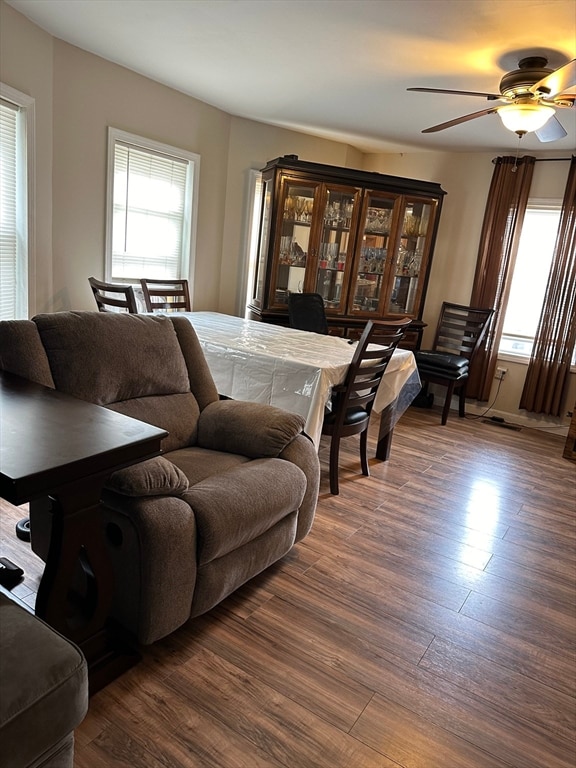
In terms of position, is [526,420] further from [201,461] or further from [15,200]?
[15,200]

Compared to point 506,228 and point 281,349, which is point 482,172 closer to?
point 506,228

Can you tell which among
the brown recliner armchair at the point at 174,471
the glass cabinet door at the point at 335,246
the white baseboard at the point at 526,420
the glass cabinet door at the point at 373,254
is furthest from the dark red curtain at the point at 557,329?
the brown recliner armchair at the point at 174,471

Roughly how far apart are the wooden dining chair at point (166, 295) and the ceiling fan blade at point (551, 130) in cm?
276

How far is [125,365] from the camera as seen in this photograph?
2.04 meters

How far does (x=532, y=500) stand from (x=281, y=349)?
6.00 feet

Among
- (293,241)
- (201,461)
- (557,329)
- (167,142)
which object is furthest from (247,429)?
(557,329)

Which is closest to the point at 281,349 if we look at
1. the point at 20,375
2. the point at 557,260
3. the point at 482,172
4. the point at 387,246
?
the point at 20,375

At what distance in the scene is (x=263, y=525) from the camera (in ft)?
6.10

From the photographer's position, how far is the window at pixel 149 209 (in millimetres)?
4016

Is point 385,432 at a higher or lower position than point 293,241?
lower

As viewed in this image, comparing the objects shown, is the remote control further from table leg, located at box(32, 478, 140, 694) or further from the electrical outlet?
the electrical outlet

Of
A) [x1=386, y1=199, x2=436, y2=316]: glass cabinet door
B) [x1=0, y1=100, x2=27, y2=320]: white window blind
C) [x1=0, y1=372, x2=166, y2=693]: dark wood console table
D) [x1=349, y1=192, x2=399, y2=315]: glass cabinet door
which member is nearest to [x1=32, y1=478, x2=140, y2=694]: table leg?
[x1=0, y1=372, x2=166, y2=693]: dark wood console table

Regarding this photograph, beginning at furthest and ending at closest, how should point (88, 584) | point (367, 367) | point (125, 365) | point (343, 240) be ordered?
1. point (343, 240)
2. point (367, 367)
3. point (125, 365)
4. point (88, 584)

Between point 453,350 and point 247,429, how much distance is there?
11.9 ft
